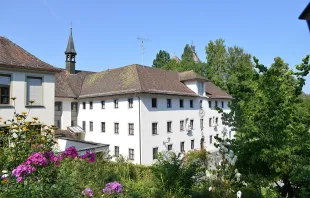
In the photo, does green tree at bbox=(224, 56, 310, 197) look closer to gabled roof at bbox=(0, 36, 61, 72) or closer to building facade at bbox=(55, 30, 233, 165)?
gabled roof at bbox=(0, 36, 61, 72)

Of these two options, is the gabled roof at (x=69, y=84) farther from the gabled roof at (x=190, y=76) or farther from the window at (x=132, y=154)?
the gabled roof at (x=190, y=76)

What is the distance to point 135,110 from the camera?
23.5 metres

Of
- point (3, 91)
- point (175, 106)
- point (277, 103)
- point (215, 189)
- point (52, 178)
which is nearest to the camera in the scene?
point (52, 178)

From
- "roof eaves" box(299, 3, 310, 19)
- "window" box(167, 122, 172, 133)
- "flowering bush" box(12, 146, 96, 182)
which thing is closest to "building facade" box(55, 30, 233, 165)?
"window" box(167, 122, 172, 133)

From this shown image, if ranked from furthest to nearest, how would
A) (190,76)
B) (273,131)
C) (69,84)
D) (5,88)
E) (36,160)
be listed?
(69,84)
(190,76)
(5,88)
(273,131)
(36,160)

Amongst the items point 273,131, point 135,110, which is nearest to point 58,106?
point 135,110

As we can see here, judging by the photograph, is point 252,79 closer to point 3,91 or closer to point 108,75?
point 3,91

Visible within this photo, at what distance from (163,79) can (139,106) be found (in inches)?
301

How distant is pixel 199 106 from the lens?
31.6 metres

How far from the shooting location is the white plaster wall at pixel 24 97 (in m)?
13.9

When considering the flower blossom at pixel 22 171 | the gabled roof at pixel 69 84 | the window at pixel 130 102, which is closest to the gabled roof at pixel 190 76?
the window at pixel 130 102

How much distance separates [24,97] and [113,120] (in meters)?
12.7

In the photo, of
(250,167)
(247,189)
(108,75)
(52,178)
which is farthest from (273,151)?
(108,75)

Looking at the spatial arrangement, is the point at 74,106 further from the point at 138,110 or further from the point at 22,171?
the point at 22,171
